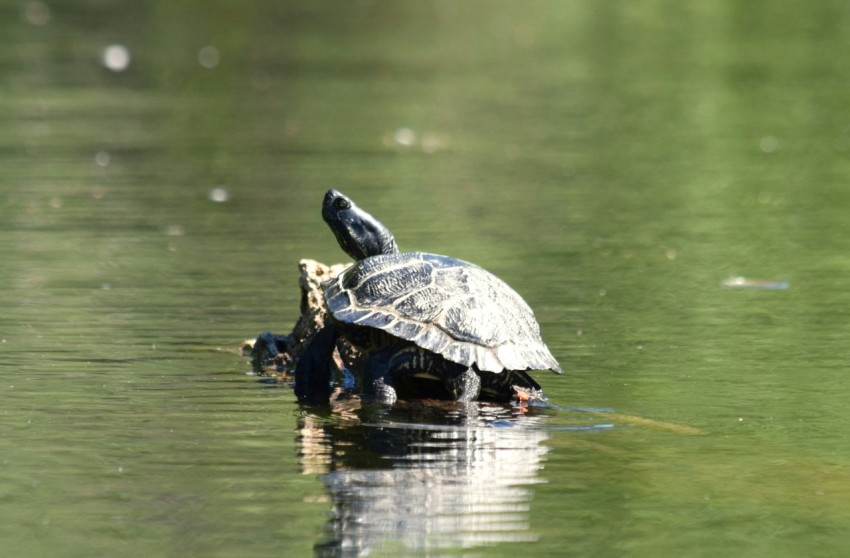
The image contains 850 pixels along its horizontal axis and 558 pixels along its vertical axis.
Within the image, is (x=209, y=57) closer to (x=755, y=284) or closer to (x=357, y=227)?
(x=755, y=284)

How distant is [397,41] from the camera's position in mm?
25109

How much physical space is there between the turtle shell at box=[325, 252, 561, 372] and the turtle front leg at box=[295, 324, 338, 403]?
200 mm

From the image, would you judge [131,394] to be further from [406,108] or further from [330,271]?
[406,108]

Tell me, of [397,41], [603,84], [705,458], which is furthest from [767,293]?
[397,41]

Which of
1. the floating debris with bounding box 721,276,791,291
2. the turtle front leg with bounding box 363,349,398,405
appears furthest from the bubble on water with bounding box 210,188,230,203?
the turtle front leg with bounding box 363,349,398,405

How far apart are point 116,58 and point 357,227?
15876mm

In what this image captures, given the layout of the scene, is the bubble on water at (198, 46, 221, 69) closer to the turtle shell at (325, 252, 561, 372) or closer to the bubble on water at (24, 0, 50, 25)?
the bubble on water at (24, 0, 50, 25)

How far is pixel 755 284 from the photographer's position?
8.81 m

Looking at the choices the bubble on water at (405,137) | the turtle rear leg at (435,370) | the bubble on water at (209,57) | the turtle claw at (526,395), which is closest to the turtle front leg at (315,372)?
the turtle rear leg at (435,370)

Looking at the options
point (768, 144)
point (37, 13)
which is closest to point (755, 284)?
point (768, 144)

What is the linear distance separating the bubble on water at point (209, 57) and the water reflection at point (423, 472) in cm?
1609

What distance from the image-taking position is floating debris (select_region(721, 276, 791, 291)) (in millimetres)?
8750

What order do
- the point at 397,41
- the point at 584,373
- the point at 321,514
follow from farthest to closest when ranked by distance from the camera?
the point at 397,41, the point at 584,373, the point at 321,514

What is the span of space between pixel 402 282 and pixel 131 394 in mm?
1139
